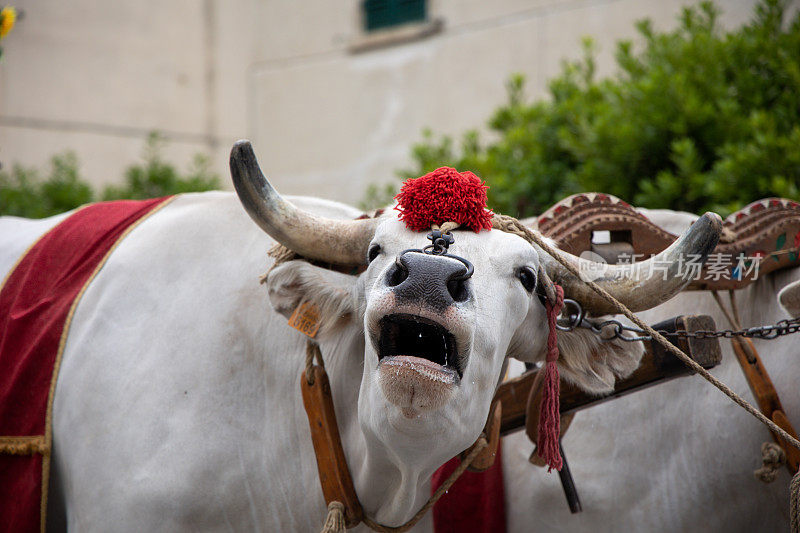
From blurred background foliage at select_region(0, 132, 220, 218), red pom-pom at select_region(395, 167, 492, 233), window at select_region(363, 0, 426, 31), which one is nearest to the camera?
red pom-pom at select_region(395, 167, 492, 233)

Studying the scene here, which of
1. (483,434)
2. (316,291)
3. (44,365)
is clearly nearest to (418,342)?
(316,291)

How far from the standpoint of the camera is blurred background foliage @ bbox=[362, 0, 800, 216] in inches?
161

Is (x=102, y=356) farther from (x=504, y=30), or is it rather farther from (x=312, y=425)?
(x=504, y=30)

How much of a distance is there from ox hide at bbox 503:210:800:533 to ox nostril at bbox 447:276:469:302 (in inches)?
47.5

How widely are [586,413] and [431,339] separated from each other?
1.19 m

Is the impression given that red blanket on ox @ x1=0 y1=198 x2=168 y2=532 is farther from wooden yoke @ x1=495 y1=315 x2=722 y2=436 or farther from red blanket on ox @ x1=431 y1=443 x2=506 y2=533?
wooden yoke @ x1=495 y1=315 x2=722 y2=436

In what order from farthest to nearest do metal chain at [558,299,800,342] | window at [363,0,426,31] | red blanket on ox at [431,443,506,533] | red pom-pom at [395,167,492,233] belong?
window at [363,0,426,31] < red blanket on ox at [431,443,506,533] < metal chain at [558,299,800,342] < red pom-pom at [395,167,492,233]

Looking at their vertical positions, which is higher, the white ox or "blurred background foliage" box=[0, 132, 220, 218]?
the white ox

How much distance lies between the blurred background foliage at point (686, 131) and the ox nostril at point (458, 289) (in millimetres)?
2457

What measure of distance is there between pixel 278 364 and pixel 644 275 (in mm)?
1222

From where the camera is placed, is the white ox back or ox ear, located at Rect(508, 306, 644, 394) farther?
the white ox back

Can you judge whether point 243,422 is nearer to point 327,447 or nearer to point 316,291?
point 327,447

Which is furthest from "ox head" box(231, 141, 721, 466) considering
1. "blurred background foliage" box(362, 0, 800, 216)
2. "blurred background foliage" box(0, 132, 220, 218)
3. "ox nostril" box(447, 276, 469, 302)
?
"blurred background foliage" box(0, 132, 220, 218)

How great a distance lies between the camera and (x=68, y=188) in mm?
7109
